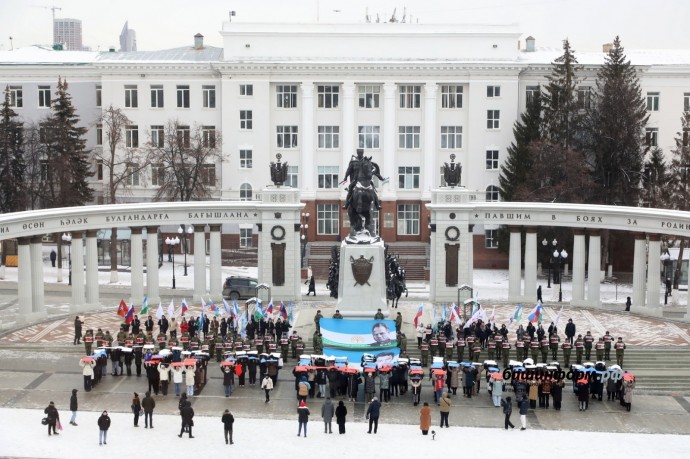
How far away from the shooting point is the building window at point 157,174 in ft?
231

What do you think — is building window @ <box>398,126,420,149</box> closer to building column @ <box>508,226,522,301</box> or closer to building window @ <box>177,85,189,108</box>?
building window @ <box>177,85,189,108</box>

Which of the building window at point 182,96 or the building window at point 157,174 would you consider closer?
the building window at point 157,174

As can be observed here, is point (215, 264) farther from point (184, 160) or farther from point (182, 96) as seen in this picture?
point (182, 96)

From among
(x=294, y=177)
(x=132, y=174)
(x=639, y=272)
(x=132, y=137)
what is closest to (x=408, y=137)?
(x=294, y=177)

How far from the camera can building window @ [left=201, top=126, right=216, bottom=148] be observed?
2854 inches

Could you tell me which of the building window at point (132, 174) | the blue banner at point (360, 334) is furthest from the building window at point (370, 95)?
the blue banner at point (360, 334)

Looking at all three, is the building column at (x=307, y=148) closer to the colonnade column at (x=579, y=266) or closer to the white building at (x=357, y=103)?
the white building at (x=357, y=103)

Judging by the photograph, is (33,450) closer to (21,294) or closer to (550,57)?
(21,294)

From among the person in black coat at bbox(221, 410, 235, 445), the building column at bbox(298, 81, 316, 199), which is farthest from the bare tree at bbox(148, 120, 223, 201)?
Answer: the person in black coat at bbox(221, 410, 235, 445)

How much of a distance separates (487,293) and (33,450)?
34842 millimetres

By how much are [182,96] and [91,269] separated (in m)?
26.8

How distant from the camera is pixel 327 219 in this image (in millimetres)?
73750

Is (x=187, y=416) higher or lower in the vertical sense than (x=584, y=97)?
lower

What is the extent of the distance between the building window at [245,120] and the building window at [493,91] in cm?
1660
